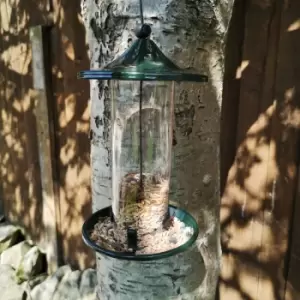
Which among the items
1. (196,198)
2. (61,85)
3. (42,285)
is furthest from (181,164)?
(42,285)

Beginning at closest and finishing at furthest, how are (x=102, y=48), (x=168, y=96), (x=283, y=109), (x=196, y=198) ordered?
(x=168, y=96), (x=102, y=48), (x=196, y=198), (x=283, y=109)

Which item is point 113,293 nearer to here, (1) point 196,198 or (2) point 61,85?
(1) point 196,198

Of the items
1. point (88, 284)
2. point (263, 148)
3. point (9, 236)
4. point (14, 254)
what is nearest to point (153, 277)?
point (263, 148)

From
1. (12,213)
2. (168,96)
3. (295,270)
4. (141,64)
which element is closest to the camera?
(141,64)

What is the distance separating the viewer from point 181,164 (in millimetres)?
1174

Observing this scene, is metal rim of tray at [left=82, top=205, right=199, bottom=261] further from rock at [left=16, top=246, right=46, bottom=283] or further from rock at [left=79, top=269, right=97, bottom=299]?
rock at [left=16, top=246, right=46, bottom=283]

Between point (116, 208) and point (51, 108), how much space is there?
7.55 feet

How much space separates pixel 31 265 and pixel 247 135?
8.46ft

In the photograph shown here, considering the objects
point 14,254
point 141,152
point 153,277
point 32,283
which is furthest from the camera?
point 14,254

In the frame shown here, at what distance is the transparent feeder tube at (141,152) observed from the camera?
3.33 ft

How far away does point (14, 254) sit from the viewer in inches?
154

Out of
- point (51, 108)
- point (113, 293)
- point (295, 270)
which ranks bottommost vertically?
point (295, 270)

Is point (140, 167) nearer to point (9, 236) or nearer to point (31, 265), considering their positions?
point (31, 265)

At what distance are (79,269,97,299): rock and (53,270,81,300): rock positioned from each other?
4 centimetres
